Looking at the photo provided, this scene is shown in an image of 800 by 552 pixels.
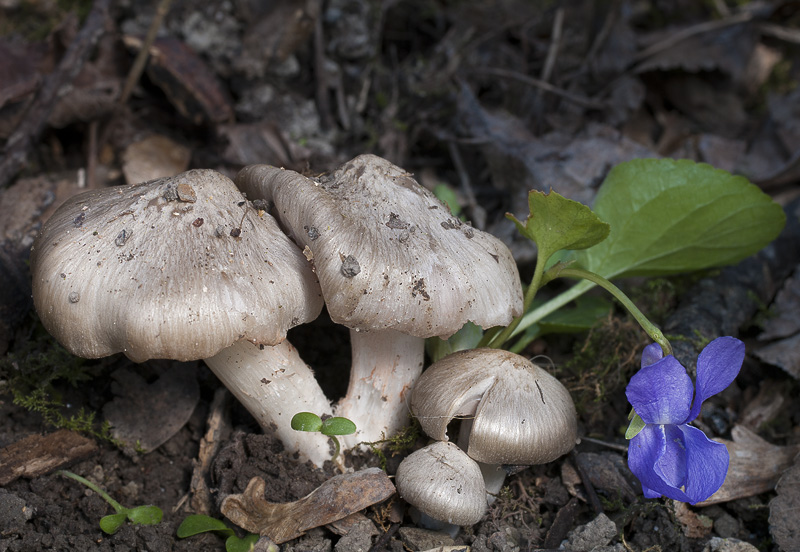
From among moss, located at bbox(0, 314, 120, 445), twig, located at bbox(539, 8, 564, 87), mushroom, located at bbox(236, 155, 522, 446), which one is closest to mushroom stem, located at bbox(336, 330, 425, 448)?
mushroom, located at bbox(236, 155, 522, 446)

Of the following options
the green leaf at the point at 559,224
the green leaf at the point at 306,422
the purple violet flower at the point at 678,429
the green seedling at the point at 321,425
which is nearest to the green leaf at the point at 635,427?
the purple violet flower at the point at 678,429

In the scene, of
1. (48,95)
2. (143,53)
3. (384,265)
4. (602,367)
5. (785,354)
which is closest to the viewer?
(384,265)

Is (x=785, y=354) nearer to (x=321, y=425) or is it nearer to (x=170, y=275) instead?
(x=321, y=425)

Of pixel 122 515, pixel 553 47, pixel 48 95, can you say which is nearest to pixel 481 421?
pixel 122 515

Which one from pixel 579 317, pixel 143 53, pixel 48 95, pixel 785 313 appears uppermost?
pixel 143 53

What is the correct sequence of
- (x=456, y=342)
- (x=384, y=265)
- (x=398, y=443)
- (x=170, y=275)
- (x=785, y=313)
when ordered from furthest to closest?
(x=785, y=313) → (x=456, y=342) → (x=398, y=443) → (x=384, y=265) → (x=170, y=275)

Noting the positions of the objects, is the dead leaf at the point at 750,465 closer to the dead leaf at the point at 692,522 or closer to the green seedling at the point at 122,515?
the dead leaf at the point at 692,522

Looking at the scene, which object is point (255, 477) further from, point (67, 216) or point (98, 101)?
point (98, 101)
